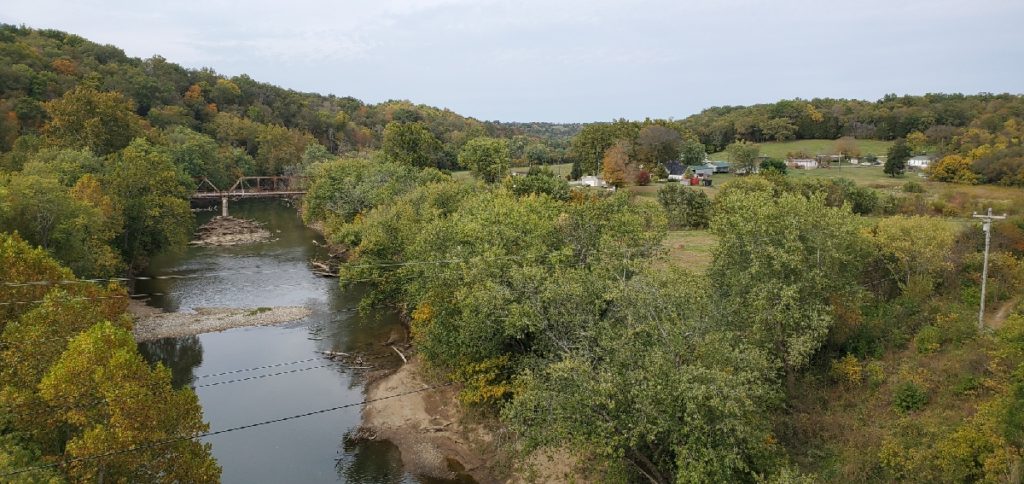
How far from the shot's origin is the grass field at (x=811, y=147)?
87.9 meters

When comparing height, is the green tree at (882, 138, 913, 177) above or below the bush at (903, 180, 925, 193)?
above

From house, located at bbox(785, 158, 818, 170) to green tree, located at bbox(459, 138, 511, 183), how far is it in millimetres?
37998

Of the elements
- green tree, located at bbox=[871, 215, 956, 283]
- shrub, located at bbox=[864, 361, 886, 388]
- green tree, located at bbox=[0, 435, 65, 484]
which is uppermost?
green tree, located at bbox=[871, 215, 956, 283]

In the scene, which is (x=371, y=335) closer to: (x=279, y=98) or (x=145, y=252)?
(x=145, y=252)

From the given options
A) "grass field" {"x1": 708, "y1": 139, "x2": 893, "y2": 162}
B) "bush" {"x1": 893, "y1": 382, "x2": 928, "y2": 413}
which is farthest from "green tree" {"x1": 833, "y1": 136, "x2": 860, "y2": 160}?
"bush" {"x1": 893, "y1": 382, "x2": 928, "y2": 413}

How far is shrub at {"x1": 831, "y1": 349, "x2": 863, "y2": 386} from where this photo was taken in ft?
76.0

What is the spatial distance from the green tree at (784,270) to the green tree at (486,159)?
4858 centimetres

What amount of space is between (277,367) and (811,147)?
86747 millimetres

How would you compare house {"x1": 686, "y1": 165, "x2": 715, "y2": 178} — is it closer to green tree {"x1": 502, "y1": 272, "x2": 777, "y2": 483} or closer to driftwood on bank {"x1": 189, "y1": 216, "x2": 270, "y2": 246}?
driftwood on bank {"x1": 189, "y1": 216, "x2": 270, "y2": 246}

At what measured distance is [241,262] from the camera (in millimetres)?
57062

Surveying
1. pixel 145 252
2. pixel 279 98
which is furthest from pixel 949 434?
pixel 279 98

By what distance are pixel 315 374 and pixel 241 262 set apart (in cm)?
2863

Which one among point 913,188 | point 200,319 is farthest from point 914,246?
point 200,319

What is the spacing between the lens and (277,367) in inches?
1302
